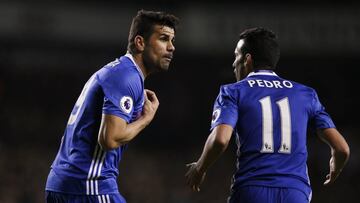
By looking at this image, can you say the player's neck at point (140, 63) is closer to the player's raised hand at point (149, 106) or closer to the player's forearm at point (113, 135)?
the player's raised hand at point (149, 106)

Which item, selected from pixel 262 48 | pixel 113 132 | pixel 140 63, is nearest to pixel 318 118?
pixel 262 48

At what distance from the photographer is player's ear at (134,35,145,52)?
388 centimetres

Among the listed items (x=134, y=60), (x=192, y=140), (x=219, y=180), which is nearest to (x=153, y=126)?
(x=192, y=140)

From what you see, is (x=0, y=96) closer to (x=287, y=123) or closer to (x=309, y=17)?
(x=309, y=17)

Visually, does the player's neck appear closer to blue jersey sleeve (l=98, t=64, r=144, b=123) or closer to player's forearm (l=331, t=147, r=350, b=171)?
blue jersey sleeve (l=98, t=64, r=144, b=123)

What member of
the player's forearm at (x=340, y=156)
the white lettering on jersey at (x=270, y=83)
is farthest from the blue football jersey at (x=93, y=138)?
the player's forearm at (x=340, y=156)

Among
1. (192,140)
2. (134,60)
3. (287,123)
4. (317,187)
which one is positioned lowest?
(317,187)

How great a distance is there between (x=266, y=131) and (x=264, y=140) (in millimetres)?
53

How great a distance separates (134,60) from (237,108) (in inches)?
28.8

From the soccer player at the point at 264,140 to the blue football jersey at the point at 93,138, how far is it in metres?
0.49

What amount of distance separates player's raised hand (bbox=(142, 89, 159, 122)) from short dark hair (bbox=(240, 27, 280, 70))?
664mm

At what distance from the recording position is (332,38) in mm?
11062

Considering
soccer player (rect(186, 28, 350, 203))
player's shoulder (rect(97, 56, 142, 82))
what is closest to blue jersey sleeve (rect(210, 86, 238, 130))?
soccer player (rect(186, 28, 350, 203))

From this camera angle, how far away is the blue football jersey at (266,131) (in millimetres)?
3551
